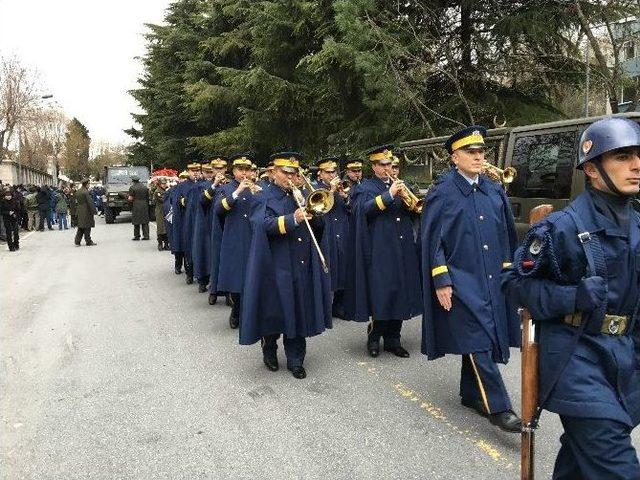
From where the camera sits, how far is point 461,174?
438 centimetres

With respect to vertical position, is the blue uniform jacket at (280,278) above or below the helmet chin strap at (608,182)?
below

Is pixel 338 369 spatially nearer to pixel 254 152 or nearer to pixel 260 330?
pixel 260 330

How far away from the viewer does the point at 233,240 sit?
746 cm

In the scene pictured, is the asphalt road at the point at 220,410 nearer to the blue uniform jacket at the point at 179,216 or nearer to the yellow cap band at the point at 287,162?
the yellow cap band at the point at 287,162

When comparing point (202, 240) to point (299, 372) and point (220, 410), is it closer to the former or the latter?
point (299, 372)

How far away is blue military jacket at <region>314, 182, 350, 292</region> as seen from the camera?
25.7 feet

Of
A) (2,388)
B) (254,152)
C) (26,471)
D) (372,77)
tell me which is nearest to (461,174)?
(26,471)

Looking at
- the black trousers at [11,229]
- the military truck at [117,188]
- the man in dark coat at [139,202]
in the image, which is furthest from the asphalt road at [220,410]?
the military truck at [117,188]

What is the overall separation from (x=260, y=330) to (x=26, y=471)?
83.4 inches

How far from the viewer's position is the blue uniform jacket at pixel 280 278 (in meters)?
5.32

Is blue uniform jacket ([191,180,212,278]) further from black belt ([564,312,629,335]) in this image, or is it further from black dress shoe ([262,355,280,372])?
black belt ([564,312,629,335])

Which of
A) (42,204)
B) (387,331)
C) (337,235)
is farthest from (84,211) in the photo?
(387,331)

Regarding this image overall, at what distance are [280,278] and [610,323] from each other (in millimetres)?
3285

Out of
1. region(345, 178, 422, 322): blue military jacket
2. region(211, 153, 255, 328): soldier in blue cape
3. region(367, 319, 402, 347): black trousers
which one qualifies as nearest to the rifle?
region(345, 178, 422, 322): blue military jacket
